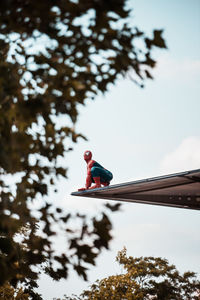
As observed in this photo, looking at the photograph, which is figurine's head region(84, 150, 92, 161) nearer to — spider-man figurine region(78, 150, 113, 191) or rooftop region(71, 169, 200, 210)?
spider-man figurine region(78, 150, 113, 191)

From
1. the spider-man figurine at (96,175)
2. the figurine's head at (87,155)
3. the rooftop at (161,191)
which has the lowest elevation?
the rooftop at (161,191)

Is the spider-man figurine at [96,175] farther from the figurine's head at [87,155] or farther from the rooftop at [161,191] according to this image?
the rooftop at [161,191]

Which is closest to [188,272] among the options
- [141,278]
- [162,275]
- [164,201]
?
[162,275]

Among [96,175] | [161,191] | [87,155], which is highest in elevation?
[87,155]

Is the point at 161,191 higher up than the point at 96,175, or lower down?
lower down

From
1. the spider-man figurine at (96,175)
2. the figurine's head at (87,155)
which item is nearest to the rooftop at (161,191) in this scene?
the spider-man figurine at (96,175)

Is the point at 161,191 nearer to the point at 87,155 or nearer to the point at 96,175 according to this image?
the point at 96,175

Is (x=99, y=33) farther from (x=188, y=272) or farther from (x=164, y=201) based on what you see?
(x=188, y=272)

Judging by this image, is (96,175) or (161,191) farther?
(96,175)

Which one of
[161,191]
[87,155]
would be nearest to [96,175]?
[87,155]

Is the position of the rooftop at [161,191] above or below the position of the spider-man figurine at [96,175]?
below

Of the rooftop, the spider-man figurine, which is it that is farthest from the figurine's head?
the rooftop

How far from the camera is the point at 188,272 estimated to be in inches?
1282

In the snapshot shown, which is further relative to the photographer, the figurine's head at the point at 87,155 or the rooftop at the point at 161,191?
the figurine's head at the point at 87,155
